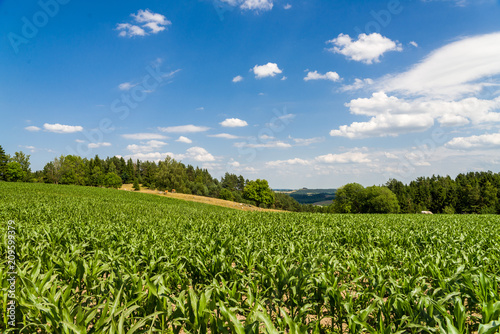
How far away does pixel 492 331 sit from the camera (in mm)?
2709

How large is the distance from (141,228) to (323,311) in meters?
9.37

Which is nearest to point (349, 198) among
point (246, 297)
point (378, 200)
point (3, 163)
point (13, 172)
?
point (378, 200)

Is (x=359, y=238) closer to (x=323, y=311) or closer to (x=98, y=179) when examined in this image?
(x=323, y=311)

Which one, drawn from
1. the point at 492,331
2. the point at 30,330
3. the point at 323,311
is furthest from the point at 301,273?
the point at 30,330

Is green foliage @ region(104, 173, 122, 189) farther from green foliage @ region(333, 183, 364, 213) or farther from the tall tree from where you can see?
green foliage @ region(333, 183, 364, 213)

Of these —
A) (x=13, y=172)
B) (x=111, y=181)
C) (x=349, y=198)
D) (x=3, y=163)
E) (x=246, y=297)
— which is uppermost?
(x=3, y=163)

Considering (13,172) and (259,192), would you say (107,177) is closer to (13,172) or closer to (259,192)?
(13,172)

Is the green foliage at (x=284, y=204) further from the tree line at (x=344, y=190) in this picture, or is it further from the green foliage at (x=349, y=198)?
the green foliage at (x=349, y=198)

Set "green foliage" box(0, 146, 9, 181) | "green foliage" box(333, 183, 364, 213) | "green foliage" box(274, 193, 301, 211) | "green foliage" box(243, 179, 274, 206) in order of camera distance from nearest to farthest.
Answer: "green foliage" box(0, 146, 9, 181), "green foliage" box(243, 179, 274, 206), "green foliage" box(333, 183, 364, 213), "green foliage" box(274, 193, 301, 211)

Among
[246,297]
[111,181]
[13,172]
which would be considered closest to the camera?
[246,297]

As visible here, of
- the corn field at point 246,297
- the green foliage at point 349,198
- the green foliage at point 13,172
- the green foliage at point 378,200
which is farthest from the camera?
the green foliage at point 349,198

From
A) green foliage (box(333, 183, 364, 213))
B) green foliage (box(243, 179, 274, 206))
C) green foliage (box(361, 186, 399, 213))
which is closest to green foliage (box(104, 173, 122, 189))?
green foliage (box(243, 179, 274, 206))

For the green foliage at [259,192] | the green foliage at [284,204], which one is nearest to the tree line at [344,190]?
the green foliage at [259,192]

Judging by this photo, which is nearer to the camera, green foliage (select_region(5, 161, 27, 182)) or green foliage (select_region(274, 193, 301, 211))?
green foliage (select_region(5, 161, 27, 182))
